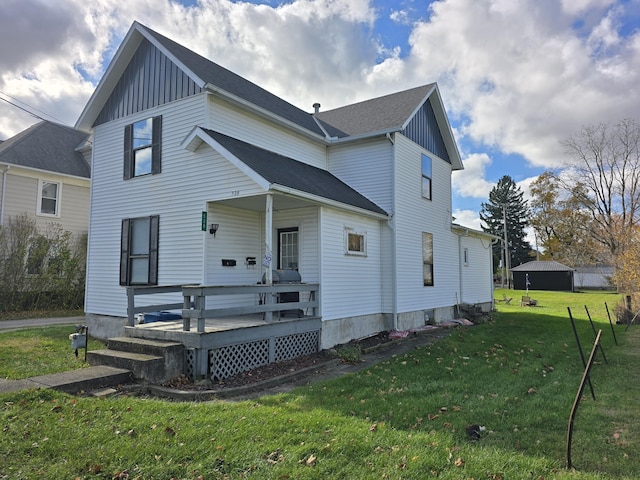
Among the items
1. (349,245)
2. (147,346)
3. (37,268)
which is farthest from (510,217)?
(147,346)

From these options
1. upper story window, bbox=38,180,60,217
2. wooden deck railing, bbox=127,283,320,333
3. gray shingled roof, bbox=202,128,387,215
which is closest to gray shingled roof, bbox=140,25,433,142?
gray shingled roof, bbox=202,128,387,215

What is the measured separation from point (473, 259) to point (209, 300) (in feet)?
42.1

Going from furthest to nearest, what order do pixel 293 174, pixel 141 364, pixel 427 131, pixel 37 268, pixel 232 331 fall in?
pixel 37 268 → pixel 427 131 → pixel 293 174 → pixel 232 331 → pixel 141 364

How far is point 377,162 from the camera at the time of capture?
42.2 ft

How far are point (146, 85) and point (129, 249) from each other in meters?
4.43

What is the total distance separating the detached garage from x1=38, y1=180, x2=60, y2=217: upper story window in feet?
136

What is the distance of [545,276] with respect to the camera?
4512cm

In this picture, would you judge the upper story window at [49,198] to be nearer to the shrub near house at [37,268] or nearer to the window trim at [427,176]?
the shrub near house at [37,268]

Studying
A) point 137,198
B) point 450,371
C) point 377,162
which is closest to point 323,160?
point 377,162

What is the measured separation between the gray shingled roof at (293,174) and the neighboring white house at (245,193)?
0.07m

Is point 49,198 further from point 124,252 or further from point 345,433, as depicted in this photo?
point 345,433

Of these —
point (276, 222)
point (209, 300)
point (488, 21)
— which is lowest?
point (209, 300)

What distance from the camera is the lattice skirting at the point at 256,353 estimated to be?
23.9 feet

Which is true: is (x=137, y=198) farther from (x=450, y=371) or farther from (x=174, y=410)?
(x=450, y=371)
